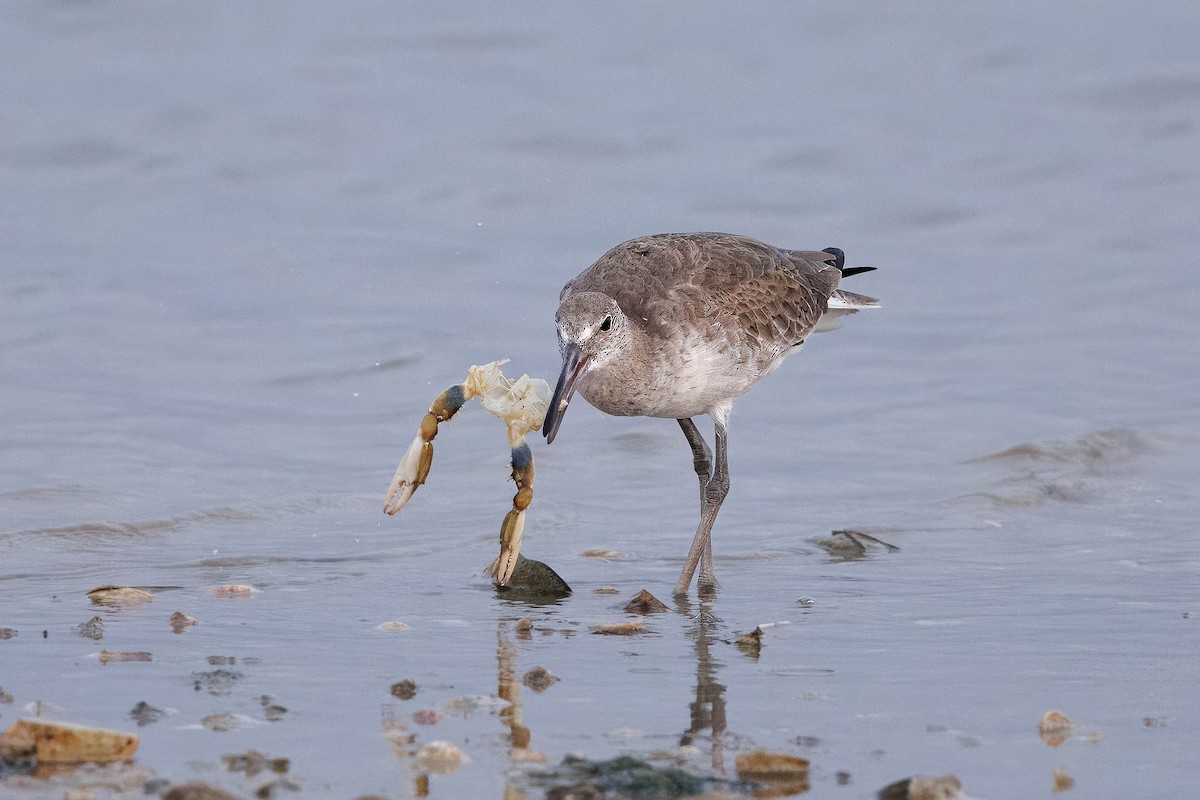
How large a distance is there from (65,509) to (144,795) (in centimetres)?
535

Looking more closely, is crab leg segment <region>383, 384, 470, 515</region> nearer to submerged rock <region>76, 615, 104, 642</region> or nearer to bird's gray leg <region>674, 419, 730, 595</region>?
submerged rock <region>76, 615, 104, 642</region>

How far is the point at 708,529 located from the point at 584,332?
1.45 meters

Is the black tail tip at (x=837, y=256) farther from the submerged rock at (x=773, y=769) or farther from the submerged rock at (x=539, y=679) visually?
the submerged rock at (x=773, y=769)

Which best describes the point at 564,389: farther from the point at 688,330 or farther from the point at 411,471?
the point at 688,330

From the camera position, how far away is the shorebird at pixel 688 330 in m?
6.88

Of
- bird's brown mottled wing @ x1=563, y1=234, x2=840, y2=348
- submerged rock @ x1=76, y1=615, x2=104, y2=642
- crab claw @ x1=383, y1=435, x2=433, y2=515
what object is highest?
bird's brown mottled wing @ x1=563, y1=234, x2=840, y2=348

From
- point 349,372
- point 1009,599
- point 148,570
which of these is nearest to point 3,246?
point 349,372

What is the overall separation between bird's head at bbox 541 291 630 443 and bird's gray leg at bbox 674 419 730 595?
1.16 meters

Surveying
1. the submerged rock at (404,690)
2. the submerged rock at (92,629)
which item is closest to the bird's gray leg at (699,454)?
the submerged rock at (92,629)

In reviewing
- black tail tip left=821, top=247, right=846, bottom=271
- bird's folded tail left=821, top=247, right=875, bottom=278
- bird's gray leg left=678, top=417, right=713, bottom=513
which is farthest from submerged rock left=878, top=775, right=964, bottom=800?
black tail tip left=821, top=247, right=846, bottom=271

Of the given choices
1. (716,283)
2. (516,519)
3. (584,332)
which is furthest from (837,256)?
(516,519)

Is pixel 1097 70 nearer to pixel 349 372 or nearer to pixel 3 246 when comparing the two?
pixel 349 372

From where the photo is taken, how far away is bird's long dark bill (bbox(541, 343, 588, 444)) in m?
6.40

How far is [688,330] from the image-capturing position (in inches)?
291
